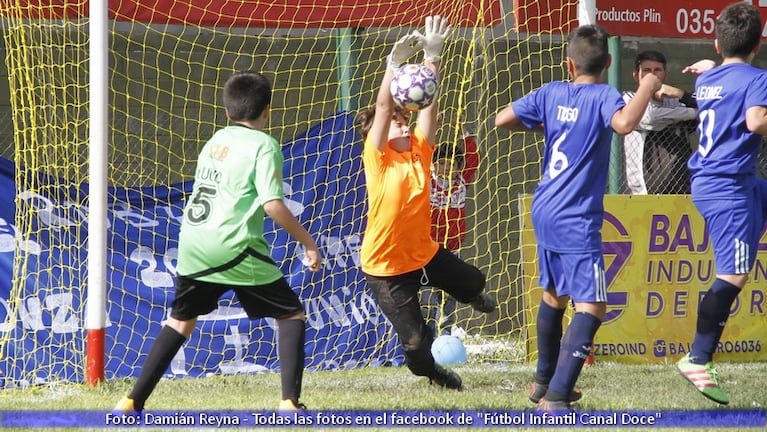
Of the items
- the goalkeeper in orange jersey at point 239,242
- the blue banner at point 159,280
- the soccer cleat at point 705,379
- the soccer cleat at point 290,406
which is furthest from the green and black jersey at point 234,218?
the blue banner at point 159,280

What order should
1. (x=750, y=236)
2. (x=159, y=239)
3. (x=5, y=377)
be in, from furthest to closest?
1. (x=159, y=239)
2. (x=5, y=377)
3. (x=750, y=236)

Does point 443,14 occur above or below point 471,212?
above

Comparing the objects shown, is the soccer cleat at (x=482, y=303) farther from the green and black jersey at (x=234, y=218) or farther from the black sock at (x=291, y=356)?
the green and black jersey at (x=234, y=218)

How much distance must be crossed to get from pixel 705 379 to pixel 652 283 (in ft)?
8.57

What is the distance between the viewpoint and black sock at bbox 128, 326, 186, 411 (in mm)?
4914

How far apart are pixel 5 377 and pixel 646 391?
3.84 m

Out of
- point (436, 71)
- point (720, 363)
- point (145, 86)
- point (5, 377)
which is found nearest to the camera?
point (436, 71)

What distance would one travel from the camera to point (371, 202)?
600cm

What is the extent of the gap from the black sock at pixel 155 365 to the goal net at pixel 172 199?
80.1 inches

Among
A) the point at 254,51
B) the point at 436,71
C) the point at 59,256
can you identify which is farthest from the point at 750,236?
the point at 254,51

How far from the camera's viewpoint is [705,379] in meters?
5.26

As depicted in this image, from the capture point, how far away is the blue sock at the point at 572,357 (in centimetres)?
500

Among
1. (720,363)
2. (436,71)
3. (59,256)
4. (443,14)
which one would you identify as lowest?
(720,363)

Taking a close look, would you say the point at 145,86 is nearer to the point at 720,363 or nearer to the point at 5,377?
the point at 5,377
